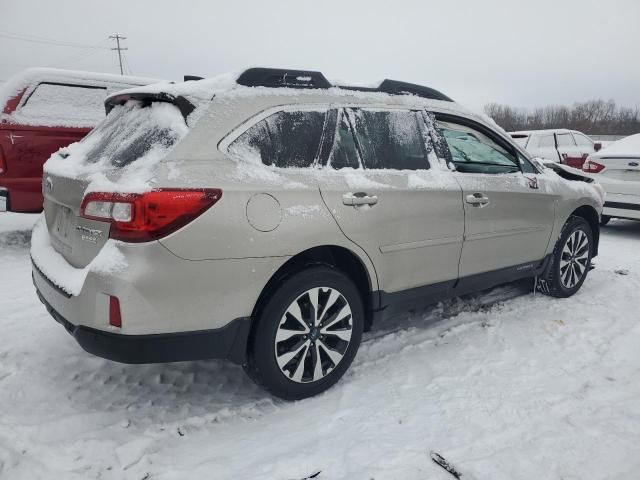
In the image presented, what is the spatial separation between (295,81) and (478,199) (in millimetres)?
1538

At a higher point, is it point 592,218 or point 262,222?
point 262,222

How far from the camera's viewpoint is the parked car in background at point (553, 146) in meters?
11.5

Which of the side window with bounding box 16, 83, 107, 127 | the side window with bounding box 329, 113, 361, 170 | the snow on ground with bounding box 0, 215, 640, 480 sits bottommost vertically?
the snow on ground with bounding box 0, 215, 640, 480

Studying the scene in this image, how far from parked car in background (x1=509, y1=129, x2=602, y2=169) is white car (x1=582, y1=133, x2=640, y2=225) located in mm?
4127

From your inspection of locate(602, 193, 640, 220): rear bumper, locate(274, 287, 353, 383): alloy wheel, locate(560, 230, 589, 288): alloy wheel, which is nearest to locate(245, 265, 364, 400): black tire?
locate(274, 287, 353, 383): alloy wheel

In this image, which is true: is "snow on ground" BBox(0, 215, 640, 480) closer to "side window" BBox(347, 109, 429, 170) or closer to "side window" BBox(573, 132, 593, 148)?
"side window" BBox(347, 109, 429, 170)

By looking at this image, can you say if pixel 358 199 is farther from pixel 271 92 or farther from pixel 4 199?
pixel 4 199

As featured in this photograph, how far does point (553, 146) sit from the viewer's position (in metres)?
11.6

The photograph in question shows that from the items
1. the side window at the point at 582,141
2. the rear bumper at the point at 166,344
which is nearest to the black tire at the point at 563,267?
the rear bumper at the point at 166,344

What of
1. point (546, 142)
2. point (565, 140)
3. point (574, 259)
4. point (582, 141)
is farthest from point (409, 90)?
point (582, 141)

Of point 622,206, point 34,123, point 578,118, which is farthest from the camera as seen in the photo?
point 578,118

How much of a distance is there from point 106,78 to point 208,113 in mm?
4644

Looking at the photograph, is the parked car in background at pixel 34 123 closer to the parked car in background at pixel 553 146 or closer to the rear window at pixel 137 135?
the rear window at pixel 137 135

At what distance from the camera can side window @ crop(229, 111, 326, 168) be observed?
2.44m
